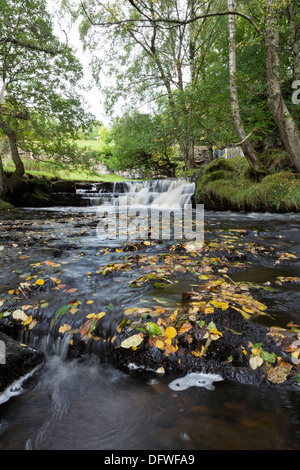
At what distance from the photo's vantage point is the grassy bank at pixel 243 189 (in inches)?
304

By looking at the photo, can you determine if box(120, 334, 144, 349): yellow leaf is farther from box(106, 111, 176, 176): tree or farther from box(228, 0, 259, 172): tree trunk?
box(106, 111, 176, 176): tree

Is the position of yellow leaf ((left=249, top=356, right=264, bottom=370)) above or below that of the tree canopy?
below

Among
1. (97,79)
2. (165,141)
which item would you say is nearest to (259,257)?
(165,141)

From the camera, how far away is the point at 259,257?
12.8 feet

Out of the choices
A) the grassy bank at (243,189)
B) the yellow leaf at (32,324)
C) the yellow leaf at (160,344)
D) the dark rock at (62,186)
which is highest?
the dark rock at (62,186)

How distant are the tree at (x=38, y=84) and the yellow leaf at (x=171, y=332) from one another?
34.5 ft

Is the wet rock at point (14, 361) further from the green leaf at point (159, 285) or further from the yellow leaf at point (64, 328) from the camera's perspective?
the green leaf at point (159, 285)

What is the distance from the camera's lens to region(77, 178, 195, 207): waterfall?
12.0 meters

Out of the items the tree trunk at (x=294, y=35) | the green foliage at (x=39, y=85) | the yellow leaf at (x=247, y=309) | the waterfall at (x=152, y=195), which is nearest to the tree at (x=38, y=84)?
the green foliage at (x=39, y=85)

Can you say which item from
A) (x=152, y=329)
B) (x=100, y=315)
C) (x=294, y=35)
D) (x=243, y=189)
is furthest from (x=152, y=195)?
(x=152, y=329)

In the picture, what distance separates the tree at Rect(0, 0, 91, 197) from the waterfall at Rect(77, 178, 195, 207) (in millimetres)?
3456

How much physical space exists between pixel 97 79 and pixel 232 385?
1827 cm

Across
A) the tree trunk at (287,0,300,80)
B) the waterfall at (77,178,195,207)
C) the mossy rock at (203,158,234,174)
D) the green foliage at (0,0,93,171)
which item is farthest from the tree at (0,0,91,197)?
the tree trunk at (287,0,300,80)

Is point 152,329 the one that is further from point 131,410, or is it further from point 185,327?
point 131,410
